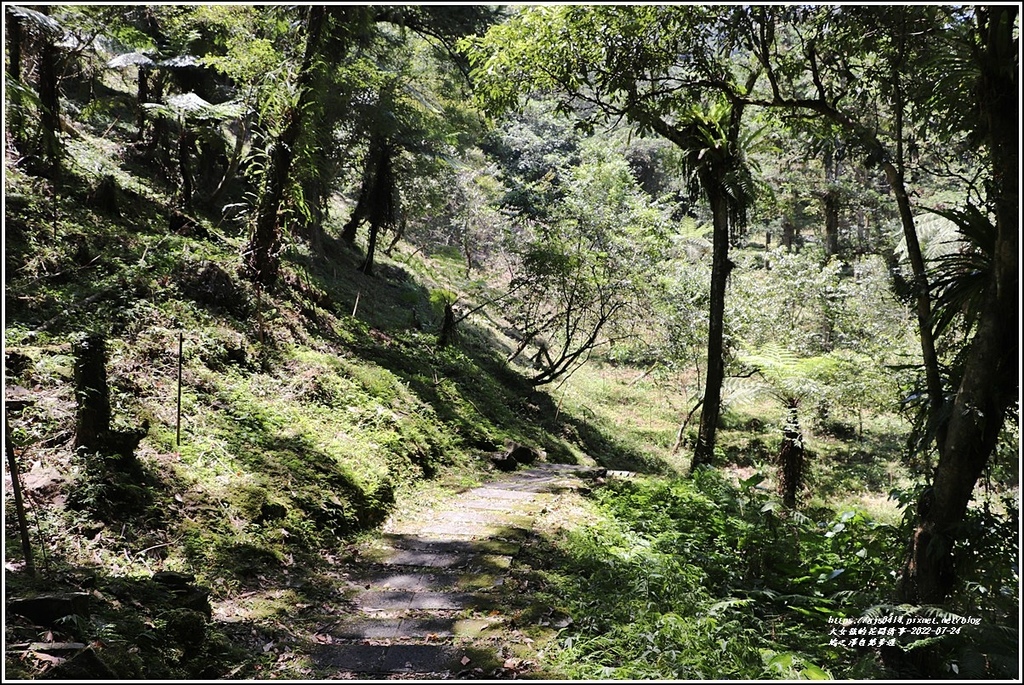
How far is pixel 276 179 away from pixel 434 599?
5.64 meters

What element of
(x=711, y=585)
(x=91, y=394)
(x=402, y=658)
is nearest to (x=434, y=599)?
(x=402, y=658)

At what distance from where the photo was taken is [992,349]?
10.8ft

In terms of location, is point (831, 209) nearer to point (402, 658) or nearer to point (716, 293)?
point (716, 293)

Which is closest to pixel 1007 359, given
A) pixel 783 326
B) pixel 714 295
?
pixel 714 295

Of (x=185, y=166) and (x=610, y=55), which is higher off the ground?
(x=610, y=55)

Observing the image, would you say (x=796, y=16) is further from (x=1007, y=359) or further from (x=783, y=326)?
(x=783, y=326)

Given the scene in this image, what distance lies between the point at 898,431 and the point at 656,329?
651cm

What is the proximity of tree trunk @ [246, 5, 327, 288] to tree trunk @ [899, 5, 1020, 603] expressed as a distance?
673 cm

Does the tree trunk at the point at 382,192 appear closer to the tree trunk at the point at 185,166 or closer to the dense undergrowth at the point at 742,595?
the tree trunk at the point at 185,166

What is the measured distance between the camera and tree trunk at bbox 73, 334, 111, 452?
426 centimetres

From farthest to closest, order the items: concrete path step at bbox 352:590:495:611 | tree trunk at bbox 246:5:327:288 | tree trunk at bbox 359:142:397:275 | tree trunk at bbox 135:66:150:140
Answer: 1. tree trunk at bbox 359:142:397:275
2. tree trunk at bbox 135:66:150:140
3. tree trunk at bbox 246:5:327:288
4. concrete path step at bbox 352:590:495:611

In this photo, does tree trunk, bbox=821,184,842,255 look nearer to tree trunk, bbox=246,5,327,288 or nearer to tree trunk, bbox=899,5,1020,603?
tree trunk, bbox=246,5,327,288

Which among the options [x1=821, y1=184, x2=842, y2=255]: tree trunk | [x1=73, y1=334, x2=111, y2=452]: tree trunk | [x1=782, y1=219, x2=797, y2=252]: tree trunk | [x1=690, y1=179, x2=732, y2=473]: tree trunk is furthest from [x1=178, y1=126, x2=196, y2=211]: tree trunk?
[x1=782, y1=219, x2=797, y2=252]: tree trunk

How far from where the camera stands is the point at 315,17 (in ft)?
27.2
